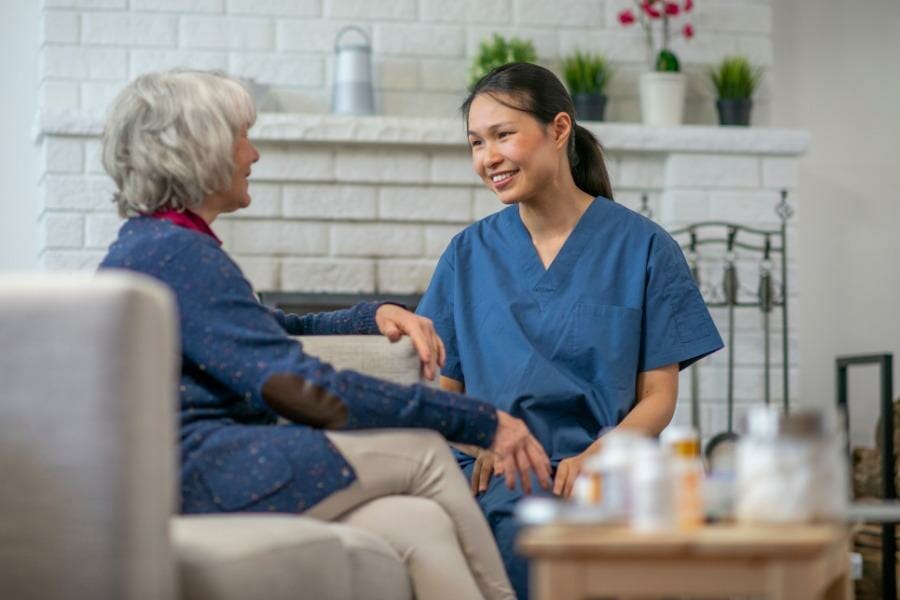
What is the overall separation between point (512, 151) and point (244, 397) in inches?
31.5

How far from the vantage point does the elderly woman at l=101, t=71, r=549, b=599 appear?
1813 millimetres

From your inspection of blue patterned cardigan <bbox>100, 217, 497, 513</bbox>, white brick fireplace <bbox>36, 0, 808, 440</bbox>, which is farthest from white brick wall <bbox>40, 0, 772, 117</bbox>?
blue patterned cardigan <bbox>100, 217, 497, 513</bbox>

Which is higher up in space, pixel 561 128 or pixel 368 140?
pixel 368 140

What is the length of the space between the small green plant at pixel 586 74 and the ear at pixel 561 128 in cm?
163

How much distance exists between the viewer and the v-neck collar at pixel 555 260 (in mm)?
2508

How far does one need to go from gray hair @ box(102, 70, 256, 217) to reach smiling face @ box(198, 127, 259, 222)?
38mm

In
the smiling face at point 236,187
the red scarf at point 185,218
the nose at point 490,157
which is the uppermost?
the nose at point 490,157

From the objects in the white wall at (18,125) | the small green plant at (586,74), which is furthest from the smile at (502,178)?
the white wall at (18,125)

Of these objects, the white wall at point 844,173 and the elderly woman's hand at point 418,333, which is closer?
the elderly woman's hand at point 418,333

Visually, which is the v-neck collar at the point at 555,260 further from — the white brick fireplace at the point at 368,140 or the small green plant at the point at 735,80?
the small green plant at the point at 735,80

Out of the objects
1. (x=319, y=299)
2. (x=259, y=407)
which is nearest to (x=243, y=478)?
(x=259, y=407)

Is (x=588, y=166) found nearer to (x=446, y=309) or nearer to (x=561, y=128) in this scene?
(x=561, y=128)

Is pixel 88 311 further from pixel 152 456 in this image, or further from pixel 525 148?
pixel 525 148

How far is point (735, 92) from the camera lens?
4.28 meters
